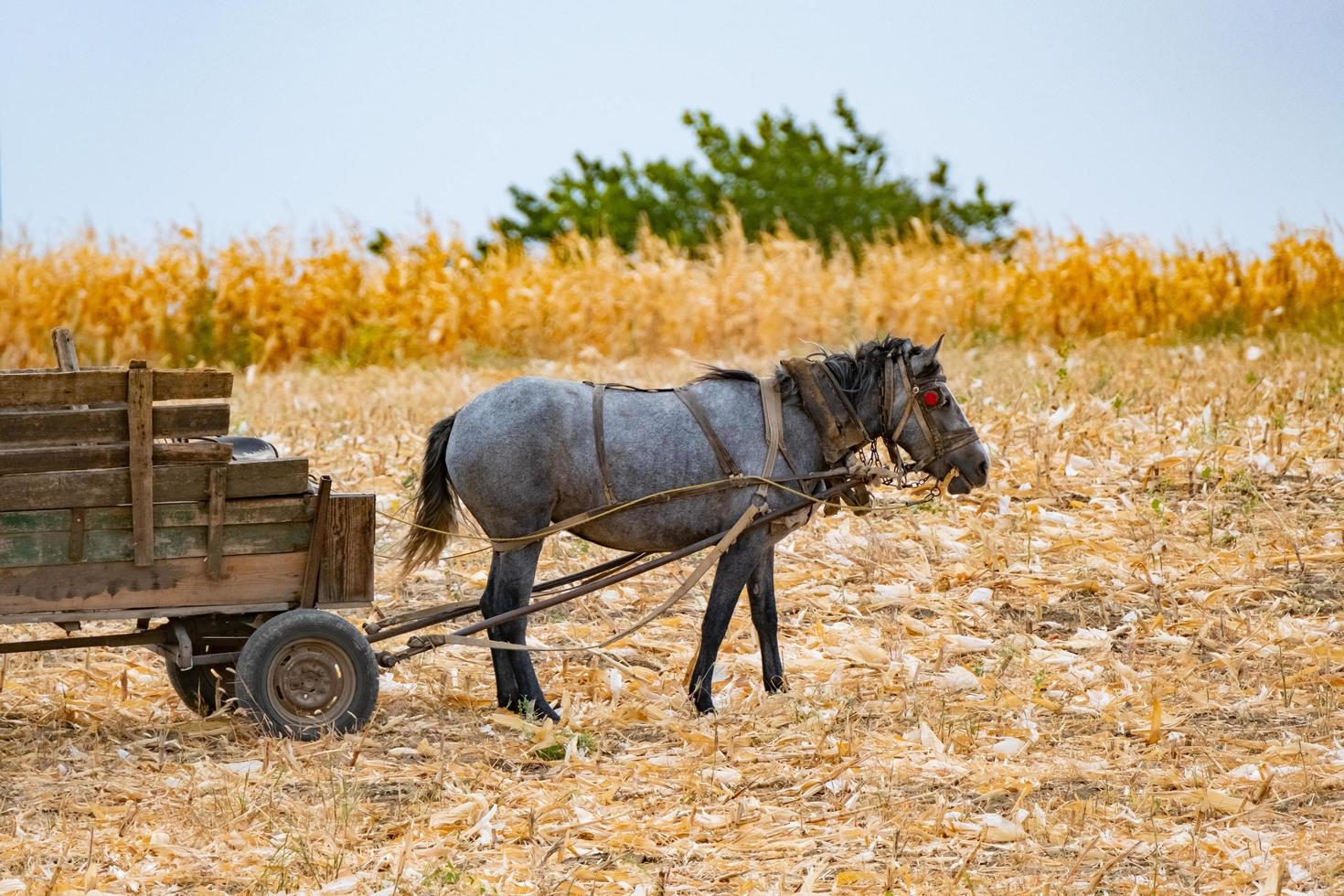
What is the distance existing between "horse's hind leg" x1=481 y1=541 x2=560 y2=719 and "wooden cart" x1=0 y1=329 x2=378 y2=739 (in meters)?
0.57

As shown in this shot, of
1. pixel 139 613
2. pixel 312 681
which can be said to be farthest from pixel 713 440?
pixel 139 613

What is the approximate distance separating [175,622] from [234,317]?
12.8 m

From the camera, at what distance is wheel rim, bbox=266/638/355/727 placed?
5797 millimetres

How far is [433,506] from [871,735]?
212 centimetres

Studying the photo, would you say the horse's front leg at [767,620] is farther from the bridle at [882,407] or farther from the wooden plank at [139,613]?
the wooden plank at [139,613]

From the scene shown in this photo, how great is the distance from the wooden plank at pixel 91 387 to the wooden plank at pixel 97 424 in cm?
5

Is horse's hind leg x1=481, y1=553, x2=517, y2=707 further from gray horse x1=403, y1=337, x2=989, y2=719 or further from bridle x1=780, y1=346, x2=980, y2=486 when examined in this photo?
bridle x1=780, y1=346, x2=980, y2=486

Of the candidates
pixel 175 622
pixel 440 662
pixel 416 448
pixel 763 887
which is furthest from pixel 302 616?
pixel 416 448

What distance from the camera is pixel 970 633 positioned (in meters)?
7.65

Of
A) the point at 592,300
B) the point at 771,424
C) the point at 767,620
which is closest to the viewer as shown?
the point at 771,424

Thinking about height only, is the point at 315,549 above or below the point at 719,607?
above

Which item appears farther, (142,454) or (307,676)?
(307,676)

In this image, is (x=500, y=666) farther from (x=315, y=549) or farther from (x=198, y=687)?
(x=198, y=687)

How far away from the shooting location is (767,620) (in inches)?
259
